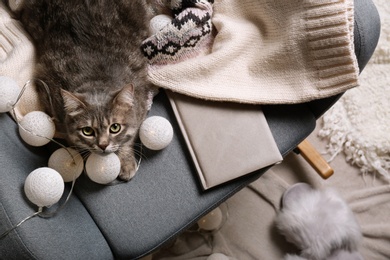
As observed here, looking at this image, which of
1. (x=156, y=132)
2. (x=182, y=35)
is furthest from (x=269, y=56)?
(x=156, y=132)

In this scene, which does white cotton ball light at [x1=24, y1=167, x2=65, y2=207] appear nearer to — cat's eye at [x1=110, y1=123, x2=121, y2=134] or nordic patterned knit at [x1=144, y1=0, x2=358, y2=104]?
cat's eye at [x1=110, y1=123, x2=121, y2=134]

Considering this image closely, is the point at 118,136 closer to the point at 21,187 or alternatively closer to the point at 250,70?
the point at 21,187

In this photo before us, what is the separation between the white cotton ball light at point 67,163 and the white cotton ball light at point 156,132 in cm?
19

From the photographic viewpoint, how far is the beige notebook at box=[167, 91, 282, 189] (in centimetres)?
117

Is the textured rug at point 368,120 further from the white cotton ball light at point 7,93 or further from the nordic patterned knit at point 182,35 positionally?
the white cotton ball light at point 7,93

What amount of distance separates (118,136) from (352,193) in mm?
1054

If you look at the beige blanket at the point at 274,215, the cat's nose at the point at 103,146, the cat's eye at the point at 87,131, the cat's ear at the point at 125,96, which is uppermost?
the cat's ear at the point at 125,96

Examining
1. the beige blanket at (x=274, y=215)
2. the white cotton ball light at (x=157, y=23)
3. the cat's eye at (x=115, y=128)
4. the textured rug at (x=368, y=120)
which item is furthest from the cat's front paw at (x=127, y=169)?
the textured rug at (x=368, y=120)

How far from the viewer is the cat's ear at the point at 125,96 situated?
1.01 metres

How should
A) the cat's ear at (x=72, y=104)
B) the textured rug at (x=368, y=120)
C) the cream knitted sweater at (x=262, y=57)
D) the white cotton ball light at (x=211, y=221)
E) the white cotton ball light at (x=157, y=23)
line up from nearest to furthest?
the cat's ear at (x=72, y=104) → the cream knitted sweater at (x=262, y=57) → the white cotton ball light at (x=157, y=23) → the white cotton ball light at (x=211, y=221) → the textured rug at (x=368, y=120)

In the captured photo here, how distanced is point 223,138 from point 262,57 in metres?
0.27

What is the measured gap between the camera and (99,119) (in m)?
1.03

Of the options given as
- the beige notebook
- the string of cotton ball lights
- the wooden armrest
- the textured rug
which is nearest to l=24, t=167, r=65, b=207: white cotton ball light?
the string of cotton ball lights

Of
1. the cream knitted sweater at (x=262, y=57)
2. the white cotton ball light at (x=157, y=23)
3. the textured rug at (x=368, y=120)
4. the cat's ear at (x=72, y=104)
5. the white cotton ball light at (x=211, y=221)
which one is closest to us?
the cat's ear at (x=72, y=104)
